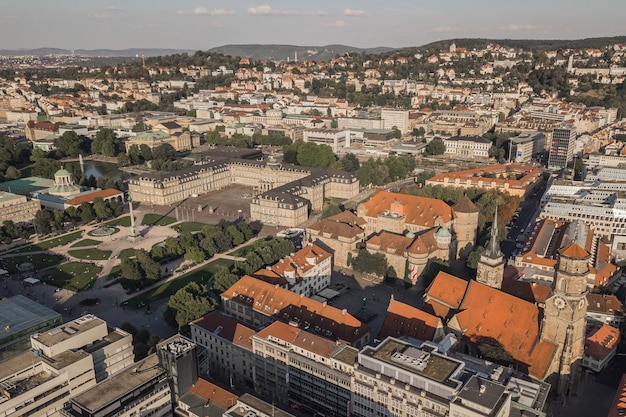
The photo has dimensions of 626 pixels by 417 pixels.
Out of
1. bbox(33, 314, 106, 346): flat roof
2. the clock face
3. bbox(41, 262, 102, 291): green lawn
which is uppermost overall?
the clock face

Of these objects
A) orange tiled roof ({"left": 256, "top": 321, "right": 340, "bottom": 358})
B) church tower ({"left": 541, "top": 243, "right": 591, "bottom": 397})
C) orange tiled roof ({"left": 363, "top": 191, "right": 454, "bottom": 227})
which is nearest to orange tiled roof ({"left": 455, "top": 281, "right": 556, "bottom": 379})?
church tower ({"left": 541, "top": 243, "right": 591, "bottom": 397})

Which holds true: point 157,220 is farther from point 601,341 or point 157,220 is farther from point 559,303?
point 601,341

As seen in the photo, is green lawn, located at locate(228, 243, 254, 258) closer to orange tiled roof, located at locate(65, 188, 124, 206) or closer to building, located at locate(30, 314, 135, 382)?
building, located at locate(30, 314, 135, 382)

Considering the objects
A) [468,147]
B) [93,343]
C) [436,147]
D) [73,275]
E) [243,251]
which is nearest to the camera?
[93,343]

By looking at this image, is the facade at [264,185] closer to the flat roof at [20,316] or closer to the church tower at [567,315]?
the flat roof at [20,316]

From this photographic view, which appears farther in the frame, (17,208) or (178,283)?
(17,208)

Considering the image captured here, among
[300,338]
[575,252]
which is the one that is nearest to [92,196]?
[300,338]

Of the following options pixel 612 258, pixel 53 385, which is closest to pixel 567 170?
pixel 612 258
